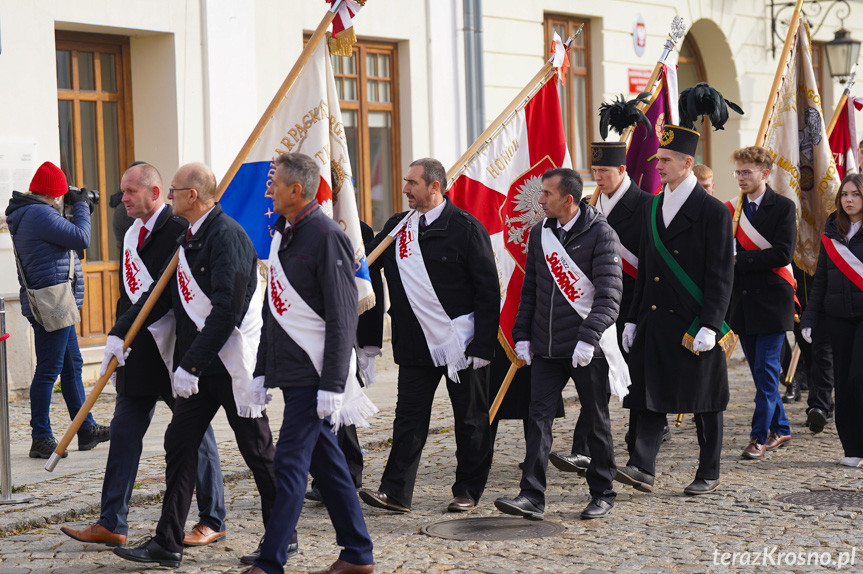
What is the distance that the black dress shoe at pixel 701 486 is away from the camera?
6938 mm

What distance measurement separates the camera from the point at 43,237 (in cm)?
846

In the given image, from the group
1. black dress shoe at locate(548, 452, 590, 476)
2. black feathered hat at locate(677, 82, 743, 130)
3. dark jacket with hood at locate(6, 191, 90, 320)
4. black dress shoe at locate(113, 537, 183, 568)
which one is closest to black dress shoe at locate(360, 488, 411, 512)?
black dress shoe at locate(548, 452, 590, 476)

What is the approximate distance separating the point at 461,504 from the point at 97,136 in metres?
7.15

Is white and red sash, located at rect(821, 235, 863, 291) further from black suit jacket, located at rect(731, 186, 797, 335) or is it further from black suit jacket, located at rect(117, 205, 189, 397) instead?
black suit jacket, located at rect(117, 205, 189, 397)

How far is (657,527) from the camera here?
6230mm

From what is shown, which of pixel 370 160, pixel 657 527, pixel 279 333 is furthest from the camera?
pixel 370 160

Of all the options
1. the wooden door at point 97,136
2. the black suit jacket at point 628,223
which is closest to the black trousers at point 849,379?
the black suit jacket at point 628,223

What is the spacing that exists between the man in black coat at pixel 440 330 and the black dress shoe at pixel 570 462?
0.75m

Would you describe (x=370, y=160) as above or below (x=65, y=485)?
above

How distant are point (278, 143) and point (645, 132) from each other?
3.06 m

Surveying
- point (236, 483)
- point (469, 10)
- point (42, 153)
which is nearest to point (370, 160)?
point (469, 10)

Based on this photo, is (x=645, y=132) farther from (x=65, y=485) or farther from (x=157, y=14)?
(x=157, y=14)

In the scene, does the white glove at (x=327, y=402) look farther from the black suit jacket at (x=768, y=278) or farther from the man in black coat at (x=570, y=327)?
the black suit jacket at (x=768, y=278)

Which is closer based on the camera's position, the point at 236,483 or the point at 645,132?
the point at 236,483
